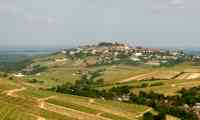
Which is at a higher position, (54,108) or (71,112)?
(54,108)

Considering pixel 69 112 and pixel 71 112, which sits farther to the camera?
pixel 71 112

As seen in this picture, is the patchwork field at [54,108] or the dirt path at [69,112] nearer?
the patchwork field at [54,108]

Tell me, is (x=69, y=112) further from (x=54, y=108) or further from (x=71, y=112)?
(x=54, y=108)

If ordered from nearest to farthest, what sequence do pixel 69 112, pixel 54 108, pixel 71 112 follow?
pixel 69 112 < pixel 71 112 < pixel 54 108

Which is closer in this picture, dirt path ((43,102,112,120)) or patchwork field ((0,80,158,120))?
patchwork field ((0,80,158,120))

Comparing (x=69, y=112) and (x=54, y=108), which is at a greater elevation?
(x=54, y=108)

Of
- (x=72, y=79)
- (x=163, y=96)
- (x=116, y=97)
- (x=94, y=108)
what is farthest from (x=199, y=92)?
(x=72, y=79)

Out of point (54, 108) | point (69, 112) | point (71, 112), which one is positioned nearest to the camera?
point (69, 112)

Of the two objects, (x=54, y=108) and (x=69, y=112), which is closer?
(x=69, y=112)

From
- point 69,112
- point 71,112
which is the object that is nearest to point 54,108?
point 69,112

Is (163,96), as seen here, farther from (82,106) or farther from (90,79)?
(90,79)

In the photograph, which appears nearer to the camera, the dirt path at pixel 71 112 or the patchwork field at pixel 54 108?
the patchwork field at pixel 54 108
